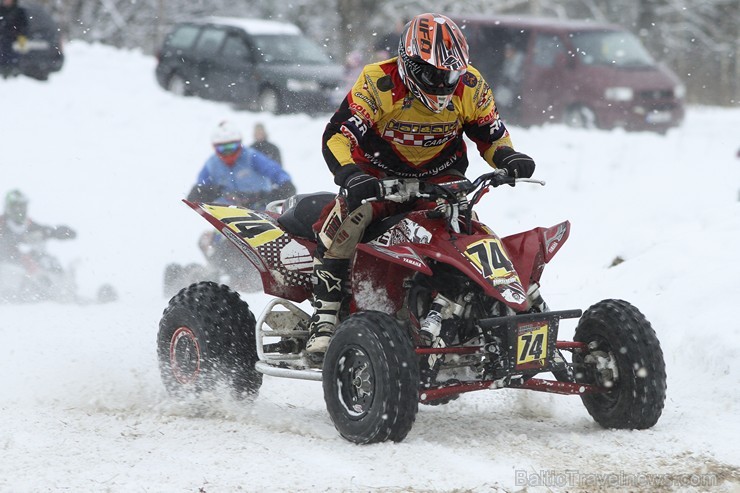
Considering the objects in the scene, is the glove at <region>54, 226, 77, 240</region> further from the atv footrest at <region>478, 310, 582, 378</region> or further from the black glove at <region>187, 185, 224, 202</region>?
the atv footrest at <region>478, 310, 582, 378</region>

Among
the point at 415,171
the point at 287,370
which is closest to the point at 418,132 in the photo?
the point at 415,171

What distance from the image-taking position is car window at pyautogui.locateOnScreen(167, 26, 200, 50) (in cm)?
2245

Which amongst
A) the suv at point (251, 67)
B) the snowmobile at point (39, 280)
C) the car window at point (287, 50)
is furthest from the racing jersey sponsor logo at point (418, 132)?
the car window at point (287, 50)

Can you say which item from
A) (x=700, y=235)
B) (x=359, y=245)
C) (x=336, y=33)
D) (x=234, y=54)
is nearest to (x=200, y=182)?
(x=700, y=235)

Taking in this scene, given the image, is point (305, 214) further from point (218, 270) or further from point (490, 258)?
point (218, 270)

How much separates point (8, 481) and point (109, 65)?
22355 millimetres

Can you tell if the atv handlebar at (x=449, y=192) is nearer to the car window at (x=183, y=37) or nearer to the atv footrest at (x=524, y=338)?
the atv footrest at (x=524, y=338)

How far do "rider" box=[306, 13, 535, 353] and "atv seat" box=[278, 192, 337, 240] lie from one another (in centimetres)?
23

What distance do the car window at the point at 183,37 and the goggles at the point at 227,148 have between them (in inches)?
440

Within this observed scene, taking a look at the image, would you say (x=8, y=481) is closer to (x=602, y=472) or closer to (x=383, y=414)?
(x=383, y=414)

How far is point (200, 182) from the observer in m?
11.7

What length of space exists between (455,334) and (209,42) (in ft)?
55.5

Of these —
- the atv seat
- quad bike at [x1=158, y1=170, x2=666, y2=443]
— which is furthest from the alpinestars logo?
the atv seat

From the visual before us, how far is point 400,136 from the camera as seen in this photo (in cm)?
605
